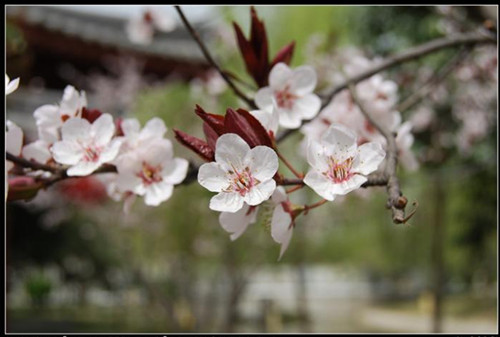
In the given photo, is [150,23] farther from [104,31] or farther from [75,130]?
[104,31]

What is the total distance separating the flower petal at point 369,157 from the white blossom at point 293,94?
23cm

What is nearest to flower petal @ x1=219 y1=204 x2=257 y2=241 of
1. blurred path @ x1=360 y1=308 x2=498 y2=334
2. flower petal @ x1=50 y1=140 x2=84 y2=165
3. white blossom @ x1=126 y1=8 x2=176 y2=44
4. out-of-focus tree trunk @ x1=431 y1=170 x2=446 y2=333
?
flower petal @ x1=50 y1=140 x2=84 y2=165

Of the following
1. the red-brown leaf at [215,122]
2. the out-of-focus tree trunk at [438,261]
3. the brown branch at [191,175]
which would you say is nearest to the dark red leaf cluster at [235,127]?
the red-brown leaf at [215,122]

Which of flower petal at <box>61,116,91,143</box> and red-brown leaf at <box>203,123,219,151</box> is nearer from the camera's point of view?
red-brown leaf at <box>203,123,219,151</box>

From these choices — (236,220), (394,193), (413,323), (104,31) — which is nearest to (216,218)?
(413,323)

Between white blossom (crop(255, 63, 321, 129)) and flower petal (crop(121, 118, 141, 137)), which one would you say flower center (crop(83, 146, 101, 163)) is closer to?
flower petal (crop(121, 118, 141, 137))

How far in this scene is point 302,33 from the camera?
20.7 feet

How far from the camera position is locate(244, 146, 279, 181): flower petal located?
0.54m

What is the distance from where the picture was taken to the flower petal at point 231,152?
1.81 feet

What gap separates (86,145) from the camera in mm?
674

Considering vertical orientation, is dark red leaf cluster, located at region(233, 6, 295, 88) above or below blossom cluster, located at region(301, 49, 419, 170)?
above

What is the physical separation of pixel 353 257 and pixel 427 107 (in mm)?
5644

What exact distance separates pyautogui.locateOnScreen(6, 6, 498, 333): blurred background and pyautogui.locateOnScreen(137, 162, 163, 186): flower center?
149 cm

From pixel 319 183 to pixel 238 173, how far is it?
87 mm
